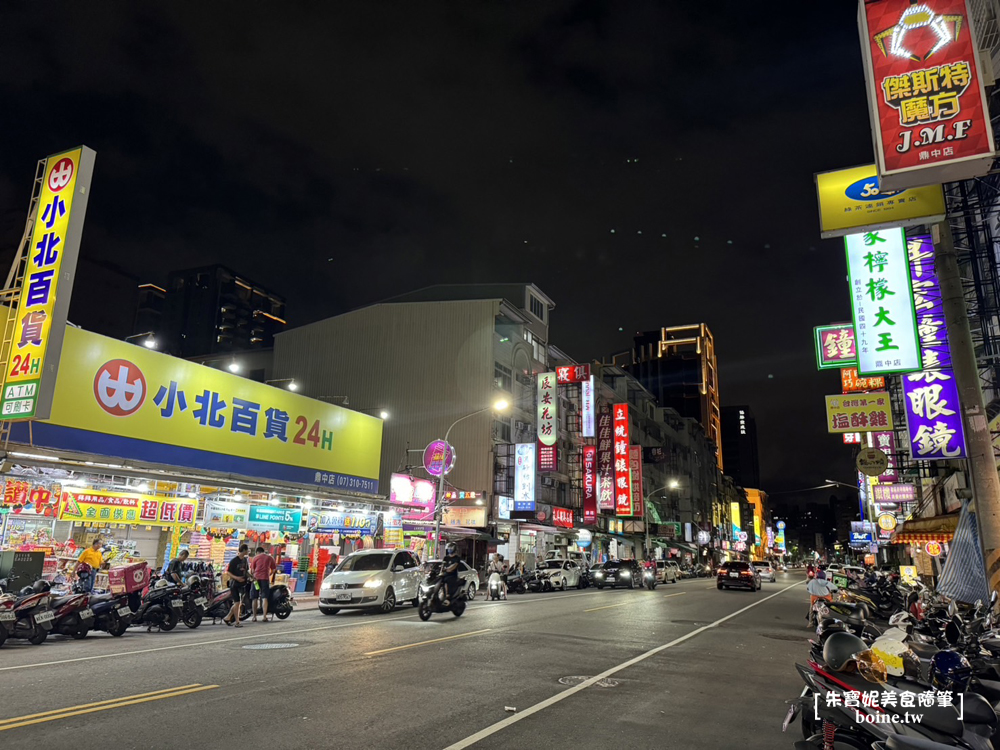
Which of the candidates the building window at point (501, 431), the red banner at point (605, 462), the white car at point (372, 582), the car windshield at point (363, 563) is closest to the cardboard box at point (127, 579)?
the white car at point (372, 582)

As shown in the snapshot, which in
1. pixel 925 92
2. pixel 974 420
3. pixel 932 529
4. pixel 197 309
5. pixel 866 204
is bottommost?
pixel 932 529

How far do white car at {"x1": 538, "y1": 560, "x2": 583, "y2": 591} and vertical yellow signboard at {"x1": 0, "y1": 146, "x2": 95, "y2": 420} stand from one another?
25.0 metres

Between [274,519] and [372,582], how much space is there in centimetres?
682

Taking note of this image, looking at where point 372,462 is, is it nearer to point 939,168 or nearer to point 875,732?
point 939,168

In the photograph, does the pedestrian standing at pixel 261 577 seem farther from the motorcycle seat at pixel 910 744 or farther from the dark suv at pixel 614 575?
the dark suv at pixel 614 575

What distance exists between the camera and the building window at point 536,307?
2047 inches

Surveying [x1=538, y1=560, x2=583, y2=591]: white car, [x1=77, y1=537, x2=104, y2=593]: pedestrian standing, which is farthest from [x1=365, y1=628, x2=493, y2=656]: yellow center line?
[x1=538, y1=560, x2=583, y2=591]: white car

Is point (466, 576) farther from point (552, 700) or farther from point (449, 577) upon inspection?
point (552, 700)

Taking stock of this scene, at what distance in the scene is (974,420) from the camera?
45.2 ft

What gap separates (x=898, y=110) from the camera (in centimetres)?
1073

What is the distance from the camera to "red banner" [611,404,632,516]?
52.2 m

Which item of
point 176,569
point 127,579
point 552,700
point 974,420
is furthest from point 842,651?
point 176,569

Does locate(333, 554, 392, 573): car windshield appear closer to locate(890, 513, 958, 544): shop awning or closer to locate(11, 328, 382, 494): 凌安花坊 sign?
locate(11, 328, 382, 494): 凌安花坊 sign

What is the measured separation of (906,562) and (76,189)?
5872 centimetres
